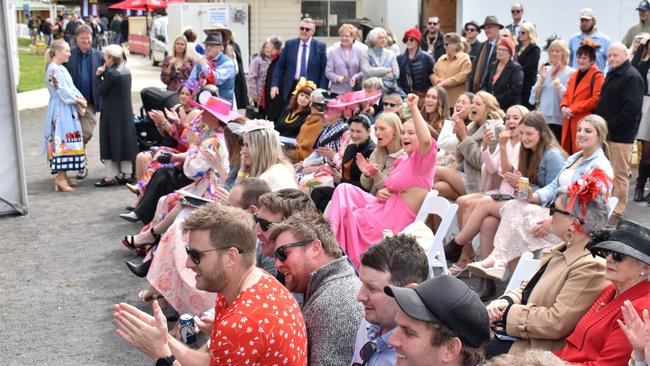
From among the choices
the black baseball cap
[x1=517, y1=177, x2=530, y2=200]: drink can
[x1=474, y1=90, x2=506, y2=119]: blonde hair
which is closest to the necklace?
[x1=474, y1=90, x2=506, y2=119]: blonde hair

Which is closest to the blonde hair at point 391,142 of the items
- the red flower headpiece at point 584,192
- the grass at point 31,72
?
the red flower headpiece at point 584,192

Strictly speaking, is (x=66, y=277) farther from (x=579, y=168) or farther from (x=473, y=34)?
(x=473, y=34)

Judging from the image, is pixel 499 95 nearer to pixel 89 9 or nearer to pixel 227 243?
pixel 227 243

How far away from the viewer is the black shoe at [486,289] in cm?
639

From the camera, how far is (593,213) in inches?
173

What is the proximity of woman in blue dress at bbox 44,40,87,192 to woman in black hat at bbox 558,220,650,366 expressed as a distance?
7.99 meters

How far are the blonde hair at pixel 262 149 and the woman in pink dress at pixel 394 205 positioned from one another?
0.60m

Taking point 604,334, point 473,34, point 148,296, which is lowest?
point 148,296

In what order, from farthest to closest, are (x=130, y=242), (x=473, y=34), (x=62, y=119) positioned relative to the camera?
(x=473, y=34)
(x=62, y=119)
(x=130, y=242)

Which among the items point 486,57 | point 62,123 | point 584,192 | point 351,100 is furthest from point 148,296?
point 486,57

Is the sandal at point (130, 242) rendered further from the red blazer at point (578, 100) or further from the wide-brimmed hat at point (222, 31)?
the wide-brimmed hat at point (222, 31)

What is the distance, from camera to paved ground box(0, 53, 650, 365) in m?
5.78

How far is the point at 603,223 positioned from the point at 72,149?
25.7 ft

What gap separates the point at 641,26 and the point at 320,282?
31.5 feet
